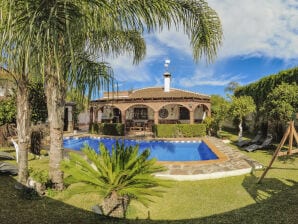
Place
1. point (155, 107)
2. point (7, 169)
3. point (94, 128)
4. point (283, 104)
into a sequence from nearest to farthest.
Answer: point (7, 169) < point (283, 104) < point (155, 107) < point (94, 128)

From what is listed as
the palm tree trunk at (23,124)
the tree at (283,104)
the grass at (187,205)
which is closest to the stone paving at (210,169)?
the grass at (187,205)

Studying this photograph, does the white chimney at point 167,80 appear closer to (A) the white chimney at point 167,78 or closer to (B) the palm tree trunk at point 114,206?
(A) the white chimney at point 167,78

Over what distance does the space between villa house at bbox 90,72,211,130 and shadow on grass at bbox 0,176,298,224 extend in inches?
515

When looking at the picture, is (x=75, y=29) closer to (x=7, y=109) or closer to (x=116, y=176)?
(x=116, y=176)

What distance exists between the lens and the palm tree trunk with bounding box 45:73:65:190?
5516 millimetres

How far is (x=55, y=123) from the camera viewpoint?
567cm

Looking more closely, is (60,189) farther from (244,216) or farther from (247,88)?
(247,88)

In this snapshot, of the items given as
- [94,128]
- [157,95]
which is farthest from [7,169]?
[157,95]

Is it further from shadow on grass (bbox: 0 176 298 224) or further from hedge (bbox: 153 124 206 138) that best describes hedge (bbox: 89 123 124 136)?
shadow on grass (bbox: 0 176 298 224)

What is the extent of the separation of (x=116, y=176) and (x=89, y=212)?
115 centimetres

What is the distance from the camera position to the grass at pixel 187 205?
15.0 ft

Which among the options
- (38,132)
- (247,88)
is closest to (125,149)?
(38,132)

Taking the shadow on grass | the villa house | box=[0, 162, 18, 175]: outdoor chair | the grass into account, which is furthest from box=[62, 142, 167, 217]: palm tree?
the villa house

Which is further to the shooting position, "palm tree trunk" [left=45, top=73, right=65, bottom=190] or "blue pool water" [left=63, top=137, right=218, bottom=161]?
"blue pool water" [left=63, top=137, right=218, bottom=161]
